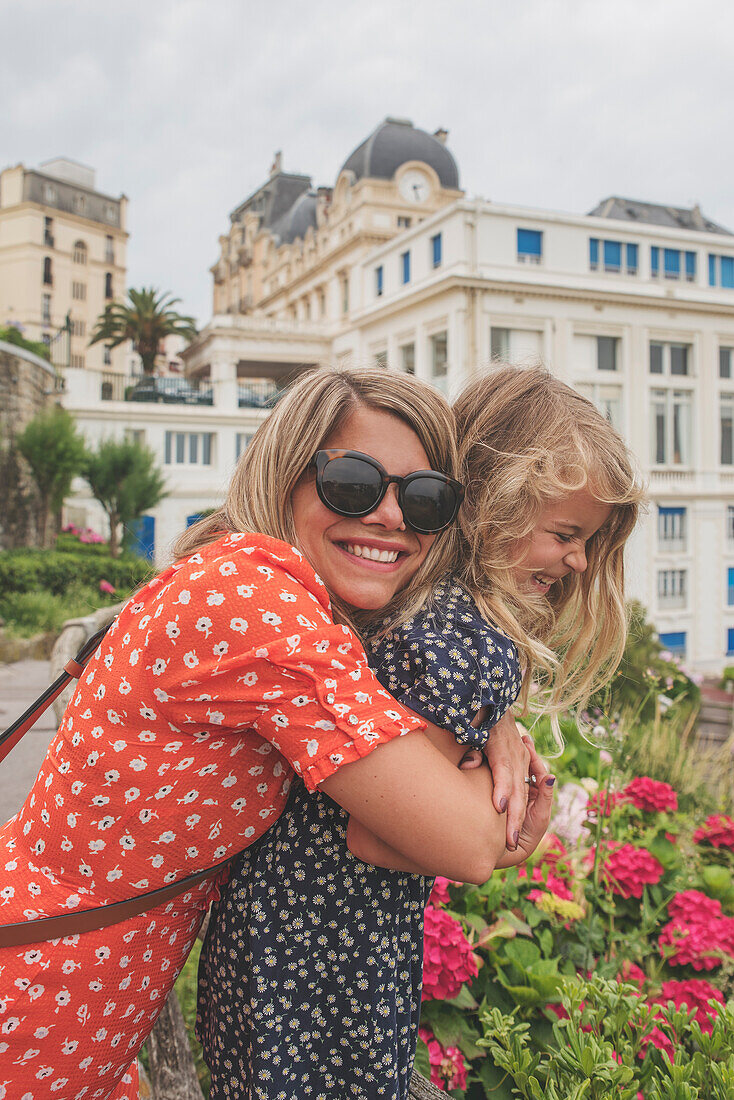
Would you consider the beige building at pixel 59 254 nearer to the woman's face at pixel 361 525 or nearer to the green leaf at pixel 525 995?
the green leaf at pixel 525 995

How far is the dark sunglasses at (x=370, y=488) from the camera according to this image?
58.2 inches

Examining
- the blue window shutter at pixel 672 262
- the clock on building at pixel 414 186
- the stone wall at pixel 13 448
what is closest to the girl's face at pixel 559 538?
the stone wall at pixel 13 448

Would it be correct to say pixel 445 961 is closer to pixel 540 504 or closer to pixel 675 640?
pixel 540 504

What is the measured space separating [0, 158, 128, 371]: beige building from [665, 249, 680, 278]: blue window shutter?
130ft

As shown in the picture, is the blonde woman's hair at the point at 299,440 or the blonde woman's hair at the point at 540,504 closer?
the blonde woman's hair at the point at 299,440

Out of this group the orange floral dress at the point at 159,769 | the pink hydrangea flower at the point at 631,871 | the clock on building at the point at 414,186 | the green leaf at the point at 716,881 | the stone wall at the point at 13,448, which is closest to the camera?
the orange floral dress at the point at 159,769

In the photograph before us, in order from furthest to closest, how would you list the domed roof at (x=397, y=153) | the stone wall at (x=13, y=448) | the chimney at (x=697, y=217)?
the chimney at (x=697, y=217), the domed roof at (x=397, y=153), the stone wall at (x=13, y=448)

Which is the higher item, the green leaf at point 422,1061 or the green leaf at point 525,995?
the green leaf at point 525,995

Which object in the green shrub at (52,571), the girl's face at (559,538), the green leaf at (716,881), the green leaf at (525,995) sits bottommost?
the green leaf at (716,881)

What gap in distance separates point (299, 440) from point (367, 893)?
850 millimetres

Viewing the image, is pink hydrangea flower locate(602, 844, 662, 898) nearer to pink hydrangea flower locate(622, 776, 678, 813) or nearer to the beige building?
pink hydrangea flower locate(622, 776, 678, 813)

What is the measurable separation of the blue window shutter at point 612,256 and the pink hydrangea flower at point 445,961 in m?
33.7

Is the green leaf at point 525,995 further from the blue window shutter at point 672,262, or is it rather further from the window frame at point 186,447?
the blue window shutter at point 672,262

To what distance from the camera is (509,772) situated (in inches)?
56.1
